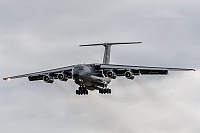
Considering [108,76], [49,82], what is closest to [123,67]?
[108,76]

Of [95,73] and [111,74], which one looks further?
[95,73]

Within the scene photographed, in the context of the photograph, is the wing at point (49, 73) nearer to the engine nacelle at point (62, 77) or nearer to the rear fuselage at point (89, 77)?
the engine nacelle at point (62, 77)

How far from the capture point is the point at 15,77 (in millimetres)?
82125

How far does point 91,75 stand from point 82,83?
47.8 inches

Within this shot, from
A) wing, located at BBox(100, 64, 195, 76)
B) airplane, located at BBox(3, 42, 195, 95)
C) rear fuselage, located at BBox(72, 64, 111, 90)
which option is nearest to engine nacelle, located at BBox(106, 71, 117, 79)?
airplane, located at BBox(3, 42, 195, 95)

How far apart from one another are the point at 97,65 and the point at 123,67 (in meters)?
3.35

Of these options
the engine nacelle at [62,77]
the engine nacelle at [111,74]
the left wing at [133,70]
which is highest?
the left wing at [133,70]

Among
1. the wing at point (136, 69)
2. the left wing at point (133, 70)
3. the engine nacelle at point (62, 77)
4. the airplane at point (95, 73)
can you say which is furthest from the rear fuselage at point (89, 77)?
the engine nacelle at point (62, 77)

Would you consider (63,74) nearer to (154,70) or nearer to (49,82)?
(49,82)

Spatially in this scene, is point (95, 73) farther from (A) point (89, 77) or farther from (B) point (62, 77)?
(B) point (62, 77)

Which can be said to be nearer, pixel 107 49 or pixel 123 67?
pixel 123 67

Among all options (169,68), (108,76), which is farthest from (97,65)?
(169,68)

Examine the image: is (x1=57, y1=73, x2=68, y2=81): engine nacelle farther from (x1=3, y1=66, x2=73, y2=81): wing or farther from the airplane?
(x1=3, y1=66, x2=73, y2=81): wing

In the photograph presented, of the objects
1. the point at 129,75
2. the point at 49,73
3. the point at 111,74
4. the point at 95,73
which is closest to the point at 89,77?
the point at 95,73
